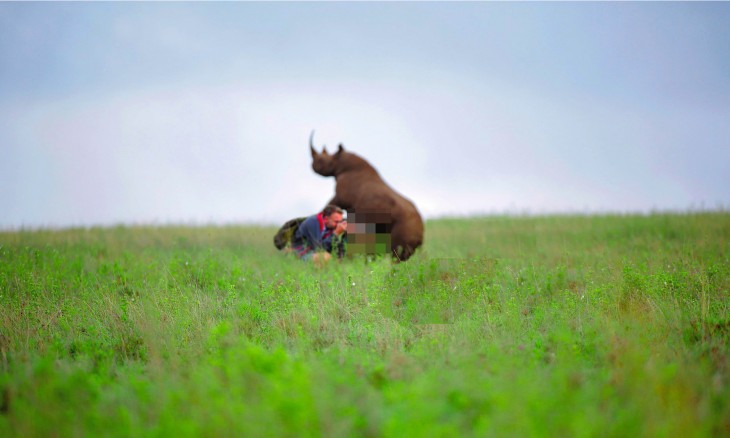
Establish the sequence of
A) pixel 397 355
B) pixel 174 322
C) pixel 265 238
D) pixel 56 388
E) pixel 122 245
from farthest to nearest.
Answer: pixel 265 238
pixel 122 245
pixel 174 322
pixel 397 355
pixel 56 388

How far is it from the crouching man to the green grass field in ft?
1.66

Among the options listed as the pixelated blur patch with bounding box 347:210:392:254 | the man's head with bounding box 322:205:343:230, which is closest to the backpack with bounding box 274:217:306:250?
the man's head with bounding box 322:205:343:230

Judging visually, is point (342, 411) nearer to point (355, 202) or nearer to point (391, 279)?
point (391, 279)

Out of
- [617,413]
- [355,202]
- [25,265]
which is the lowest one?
[617,413]

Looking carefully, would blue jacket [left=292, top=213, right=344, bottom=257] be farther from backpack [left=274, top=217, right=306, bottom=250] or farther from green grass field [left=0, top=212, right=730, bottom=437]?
green grass field [left=0, top=212, right=730, bottom=437]

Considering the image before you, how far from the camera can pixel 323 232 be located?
11438 millimetres

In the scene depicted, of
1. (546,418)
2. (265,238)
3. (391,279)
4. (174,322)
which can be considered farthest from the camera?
(265,238)

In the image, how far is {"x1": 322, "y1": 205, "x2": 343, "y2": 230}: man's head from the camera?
11.4m

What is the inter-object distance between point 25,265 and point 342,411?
7840 millimetres

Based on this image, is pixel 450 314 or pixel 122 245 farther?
pixel 122 245

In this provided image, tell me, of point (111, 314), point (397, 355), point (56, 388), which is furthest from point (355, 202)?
point (56, 388)

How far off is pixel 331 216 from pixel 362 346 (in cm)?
548

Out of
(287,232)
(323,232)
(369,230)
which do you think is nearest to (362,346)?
(369,230)

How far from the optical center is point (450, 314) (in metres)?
7.39
